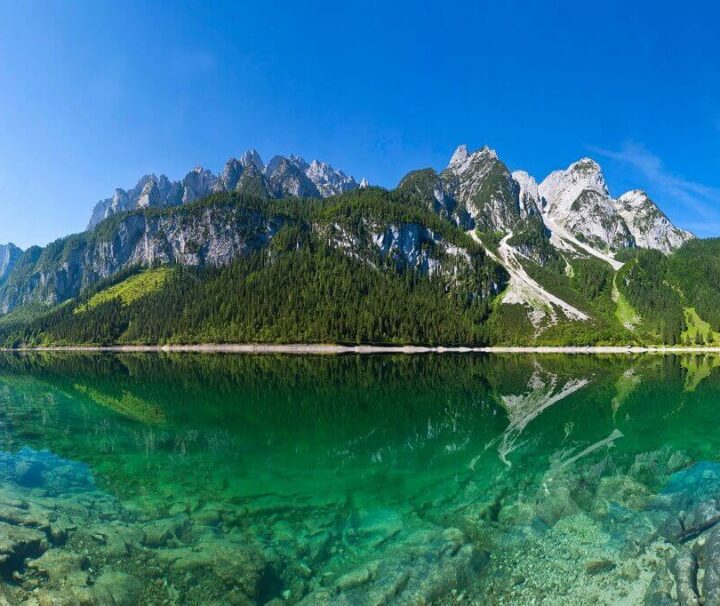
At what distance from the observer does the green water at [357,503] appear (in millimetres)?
13469

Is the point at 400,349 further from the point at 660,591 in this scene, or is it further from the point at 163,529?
the point at 660,591

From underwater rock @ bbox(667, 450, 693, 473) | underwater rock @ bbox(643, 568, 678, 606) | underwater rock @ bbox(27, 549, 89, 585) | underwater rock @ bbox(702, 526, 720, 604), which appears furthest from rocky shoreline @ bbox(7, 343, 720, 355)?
underwater rock @ bbox(643, 568, 678, 606)

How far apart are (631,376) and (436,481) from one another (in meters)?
63.3

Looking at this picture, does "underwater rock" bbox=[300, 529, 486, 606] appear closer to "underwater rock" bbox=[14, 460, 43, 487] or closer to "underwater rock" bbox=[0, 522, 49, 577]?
"underwater rock" bbox=[0, 522, 49, 577]

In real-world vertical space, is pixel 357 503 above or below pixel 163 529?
above

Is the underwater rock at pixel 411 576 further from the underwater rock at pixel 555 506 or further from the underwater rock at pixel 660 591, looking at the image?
the underwater rock at pixel 660 591

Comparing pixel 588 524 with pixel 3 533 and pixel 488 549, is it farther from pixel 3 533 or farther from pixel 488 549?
pixel 3 533

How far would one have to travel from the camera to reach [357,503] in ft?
67.2

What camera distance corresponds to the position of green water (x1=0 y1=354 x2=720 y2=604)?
13.5m

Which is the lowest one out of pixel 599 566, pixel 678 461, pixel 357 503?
pixel 357 503

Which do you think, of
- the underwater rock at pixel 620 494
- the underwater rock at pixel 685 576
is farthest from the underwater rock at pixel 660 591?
the underwater rock at pixel 620 494

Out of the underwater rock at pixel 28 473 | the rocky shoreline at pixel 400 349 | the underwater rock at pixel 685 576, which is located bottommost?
the underwater rock at pixel 28 473

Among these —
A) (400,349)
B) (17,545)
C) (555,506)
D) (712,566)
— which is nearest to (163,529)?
(17,545)

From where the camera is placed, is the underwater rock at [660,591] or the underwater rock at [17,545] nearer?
the underwater rock at [660,591]
